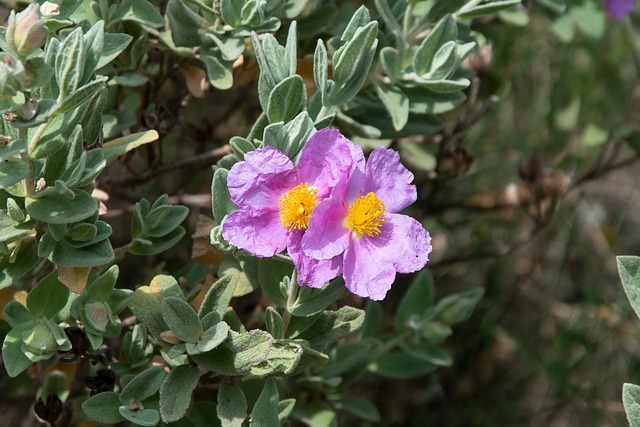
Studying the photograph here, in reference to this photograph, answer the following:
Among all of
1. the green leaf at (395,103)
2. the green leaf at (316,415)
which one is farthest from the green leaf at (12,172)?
the green leaf at (316,415)

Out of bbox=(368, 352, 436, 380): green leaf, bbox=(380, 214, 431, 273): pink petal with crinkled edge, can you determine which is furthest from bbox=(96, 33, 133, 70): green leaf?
bbox=(368, 352, 436, 380): green leaf

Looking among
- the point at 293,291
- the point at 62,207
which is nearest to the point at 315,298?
the point at 293,291

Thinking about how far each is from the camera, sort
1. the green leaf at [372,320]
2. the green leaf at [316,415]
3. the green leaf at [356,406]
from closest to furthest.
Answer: the green leaf at [316,415]
the green leaf at [356,406]
the green leaf at [372,320]

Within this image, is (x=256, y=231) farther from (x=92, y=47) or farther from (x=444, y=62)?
(x=444, y=62)

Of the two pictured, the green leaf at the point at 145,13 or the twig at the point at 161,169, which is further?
the twig at the point at 161,169

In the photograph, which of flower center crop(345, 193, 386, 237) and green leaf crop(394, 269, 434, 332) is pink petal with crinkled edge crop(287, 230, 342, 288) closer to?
flower center crop(345, 193, 386, 237)

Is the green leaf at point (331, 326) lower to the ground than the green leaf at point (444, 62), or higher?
lower

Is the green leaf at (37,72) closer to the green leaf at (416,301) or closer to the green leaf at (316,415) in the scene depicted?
the green leaf at (316,415)

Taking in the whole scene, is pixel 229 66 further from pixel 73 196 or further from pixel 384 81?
pixel 73 196
